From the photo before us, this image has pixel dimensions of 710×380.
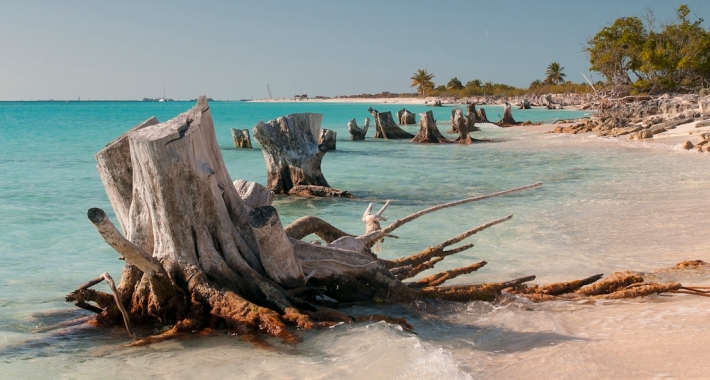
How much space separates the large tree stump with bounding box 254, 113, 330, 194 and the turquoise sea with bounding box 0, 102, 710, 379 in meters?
0.65

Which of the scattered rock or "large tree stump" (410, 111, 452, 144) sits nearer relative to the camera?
the scattered rock

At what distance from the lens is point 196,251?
4.11 m

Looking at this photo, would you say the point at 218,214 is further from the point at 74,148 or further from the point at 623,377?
the point at 74,148

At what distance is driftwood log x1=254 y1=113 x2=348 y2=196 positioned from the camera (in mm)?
12539

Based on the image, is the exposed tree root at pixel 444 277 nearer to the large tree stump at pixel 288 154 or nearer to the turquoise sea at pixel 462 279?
the turquoise sea at pixel 462 279

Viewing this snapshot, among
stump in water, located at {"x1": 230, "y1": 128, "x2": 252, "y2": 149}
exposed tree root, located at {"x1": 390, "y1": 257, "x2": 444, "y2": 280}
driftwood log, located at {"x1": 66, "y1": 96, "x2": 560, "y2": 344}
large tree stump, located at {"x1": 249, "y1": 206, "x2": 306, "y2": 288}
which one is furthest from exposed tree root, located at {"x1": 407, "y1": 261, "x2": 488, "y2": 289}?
stump in water, located at {"x1": 230, "y1": 128, "x2": 252, "y2": 149}

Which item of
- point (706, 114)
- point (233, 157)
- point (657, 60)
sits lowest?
point (233, 157)

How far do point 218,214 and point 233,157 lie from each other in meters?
18.7

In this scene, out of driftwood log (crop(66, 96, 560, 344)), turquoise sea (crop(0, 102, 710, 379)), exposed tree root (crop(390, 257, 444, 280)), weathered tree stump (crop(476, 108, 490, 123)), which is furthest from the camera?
weathered tree stump (crop(476, 108, 490, 123))

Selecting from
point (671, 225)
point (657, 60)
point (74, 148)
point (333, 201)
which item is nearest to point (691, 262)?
point (671, 225)

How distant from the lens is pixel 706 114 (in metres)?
25.2

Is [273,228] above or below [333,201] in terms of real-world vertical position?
above

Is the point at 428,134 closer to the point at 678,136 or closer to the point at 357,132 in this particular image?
the point at 357,132

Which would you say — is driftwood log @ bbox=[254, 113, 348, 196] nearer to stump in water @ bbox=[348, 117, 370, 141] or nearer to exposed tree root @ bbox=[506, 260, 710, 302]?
exposed tree root @ bbox=[506, 260, 710, 302]
